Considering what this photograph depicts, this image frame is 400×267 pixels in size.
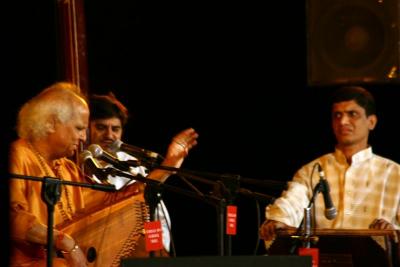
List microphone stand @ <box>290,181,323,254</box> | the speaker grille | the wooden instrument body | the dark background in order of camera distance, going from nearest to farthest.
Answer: the wooden instrument body
microphone stand @ <box>290,181,323,254</box>
the speaker grille
the dark background

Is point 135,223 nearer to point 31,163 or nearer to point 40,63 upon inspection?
point 31,163

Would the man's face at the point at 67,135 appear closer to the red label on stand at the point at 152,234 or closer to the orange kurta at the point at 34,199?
the orange kurta at the point at 34,199

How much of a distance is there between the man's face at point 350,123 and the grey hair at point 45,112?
6.03ft

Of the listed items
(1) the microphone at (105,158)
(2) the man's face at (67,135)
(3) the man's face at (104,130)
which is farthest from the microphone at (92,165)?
(3) the man's face at (104,130)

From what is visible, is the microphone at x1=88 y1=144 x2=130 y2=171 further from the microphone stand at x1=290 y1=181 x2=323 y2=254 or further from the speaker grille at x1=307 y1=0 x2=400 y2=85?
the speaker grille at x1=307 y1=0 x2=400 y2=85

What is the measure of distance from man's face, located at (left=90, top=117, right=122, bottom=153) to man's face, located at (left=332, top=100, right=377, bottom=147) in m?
1.42

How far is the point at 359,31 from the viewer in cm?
577

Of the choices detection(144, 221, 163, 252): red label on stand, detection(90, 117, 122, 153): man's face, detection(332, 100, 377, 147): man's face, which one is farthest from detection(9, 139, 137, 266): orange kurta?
detection(332, 100, 377, 147): man's face

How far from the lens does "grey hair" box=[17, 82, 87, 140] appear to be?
3.86m

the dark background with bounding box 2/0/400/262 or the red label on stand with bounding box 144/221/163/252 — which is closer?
the red label on stand with bounding box 144/221/163/252

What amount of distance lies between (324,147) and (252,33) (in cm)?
105

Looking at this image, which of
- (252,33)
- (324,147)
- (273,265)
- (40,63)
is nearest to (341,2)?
(252,33)

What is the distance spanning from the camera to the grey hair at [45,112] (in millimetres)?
3857

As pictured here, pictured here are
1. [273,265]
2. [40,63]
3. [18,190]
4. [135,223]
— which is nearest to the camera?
[273,265]
